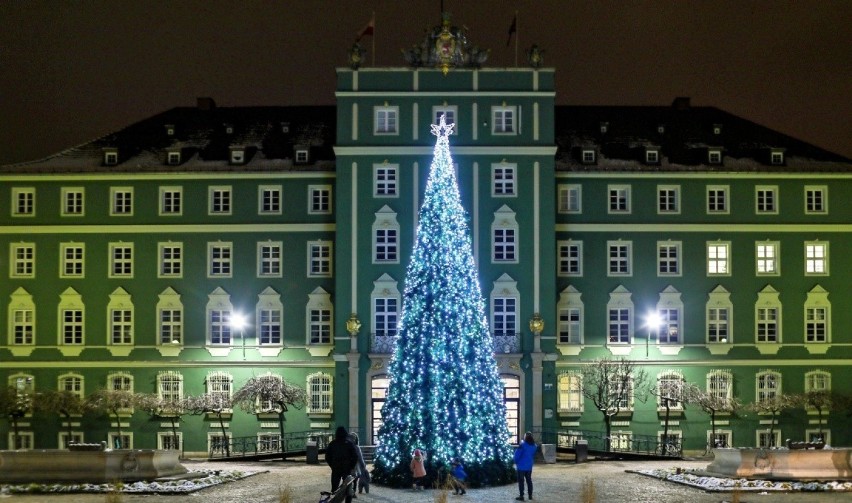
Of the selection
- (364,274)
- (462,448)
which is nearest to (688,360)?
(364,274)

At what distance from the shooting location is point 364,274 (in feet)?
216

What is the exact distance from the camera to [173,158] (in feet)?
229

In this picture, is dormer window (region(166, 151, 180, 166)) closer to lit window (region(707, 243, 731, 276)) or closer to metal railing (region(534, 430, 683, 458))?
metal railing (region(534, 430, 683, 458))

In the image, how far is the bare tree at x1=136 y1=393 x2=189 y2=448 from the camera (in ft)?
219

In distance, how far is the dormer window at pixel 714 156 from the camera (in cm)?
6975

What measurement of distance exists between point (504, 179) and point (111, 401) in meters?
20.9

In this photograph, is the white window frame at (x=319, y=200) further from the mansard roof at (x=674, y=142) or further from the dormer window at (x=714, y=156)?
the dormer window at (x=714, y=156)

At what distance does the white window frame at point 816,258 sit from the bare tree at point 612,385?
965 centimetres

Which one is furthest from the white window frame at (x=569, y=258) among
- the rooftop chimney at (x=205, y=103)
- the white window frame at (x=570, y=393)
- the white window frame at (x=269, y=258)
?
the rooftop chimney at (x=205, y=103)

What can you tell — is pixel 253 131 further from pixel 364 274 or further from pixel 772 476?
pixel 772 476

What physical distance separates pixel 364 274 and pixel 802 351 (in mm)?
21219

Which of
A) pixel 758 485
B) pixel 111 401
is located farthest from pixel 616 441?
pixel 758 485

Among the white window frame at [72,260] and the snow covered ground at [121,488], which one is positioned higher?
→ the white window frame at [72,260]

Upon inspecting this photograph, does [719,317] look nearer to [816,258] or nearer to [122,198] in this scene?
[816,258]
